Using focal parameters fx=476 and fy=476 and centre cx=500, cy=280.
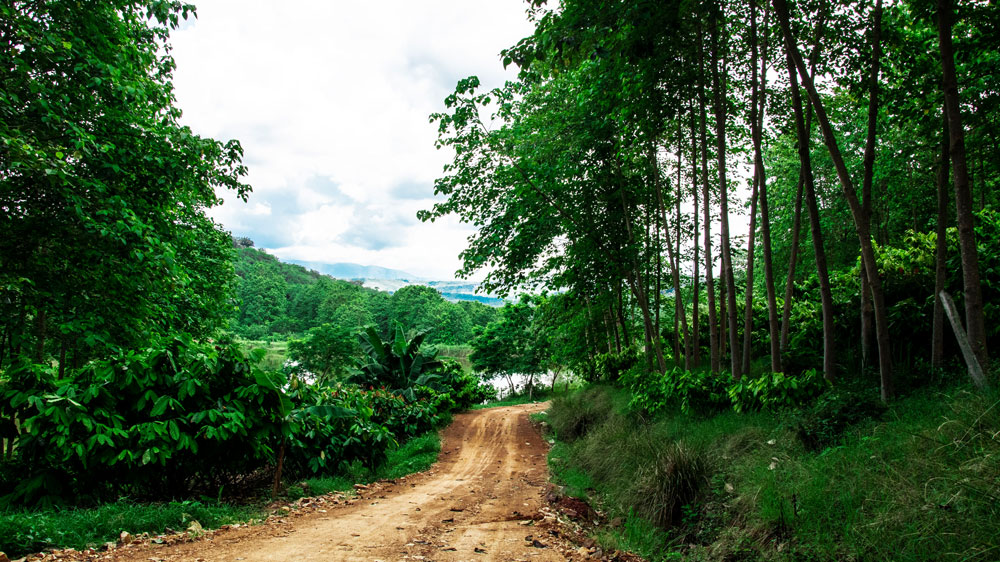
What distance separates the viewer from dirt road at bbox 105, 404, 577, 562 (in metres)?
4.02

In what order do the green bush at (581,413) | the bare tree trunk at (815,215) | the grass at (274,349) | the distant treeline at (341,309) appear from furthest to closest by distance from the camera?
1. the distant treeline at (341,309)
2. the grass at (274,349)
3. the green bush at (581,413)
4. the bare tree trunk at (815,215)

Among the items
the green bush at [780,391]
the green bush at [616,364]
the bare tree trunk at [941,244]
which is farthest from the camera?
the green bush at [616,364]

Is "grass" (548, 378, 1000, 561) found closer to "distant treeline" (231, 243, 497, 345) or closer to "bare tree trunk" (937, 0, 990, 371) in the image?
"bare tree trunk" (937, 0, 990, 371)

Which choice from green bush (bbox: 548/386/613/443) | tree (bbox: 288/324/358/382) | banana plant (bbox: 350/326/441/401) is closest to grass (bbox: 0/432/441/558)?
green bush (bbox: 548/386/613/443)

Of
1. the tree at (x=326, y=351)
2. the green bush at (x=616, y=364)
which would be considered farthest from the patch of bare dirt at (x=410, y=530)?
the tree at (x=326, y=351)

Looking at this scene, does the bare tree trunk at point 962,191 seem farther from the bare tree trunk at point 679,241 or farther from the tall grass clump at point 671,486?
the bare tree trunk at point 679,241

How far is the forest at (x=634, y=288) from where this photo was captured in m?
3.98

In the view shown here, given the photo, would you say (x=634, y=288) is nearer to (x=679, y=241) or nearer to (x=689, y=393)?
(x=679, y=241)

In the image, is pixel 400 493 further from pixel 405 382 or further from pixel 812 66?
pixel 405 382

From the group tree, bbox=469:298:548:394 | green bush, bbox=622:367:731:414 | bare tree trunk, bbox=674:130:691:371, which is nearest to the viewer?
green bush, bbox=622:367:731:414

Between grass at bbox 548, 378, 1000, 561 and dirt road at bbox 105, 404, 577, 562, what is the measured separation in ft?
3.33

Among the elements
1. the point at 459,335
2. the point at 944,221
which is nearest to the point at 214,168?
the point at 944,221

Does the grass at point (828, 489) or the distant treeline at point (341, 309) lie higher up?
the distant treeline at point (341, 309)

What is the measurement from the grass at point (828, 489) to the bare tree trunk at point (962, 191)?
62 cm
